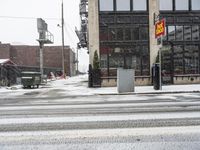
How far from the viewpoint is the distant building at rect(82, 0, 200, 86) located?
3111 cm

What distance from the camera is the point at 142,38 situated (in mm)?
31375

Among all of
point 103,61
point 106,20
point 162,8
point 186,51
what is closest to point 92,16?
point 106,20

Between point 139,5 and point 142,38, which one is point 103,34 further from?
point 139,5

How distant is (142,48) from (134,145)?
2441 centimetres

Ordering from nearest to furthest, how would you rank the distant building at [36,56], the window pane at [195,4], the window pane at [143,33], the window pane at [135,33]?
the window pane at [135,33]
the window pane at [143,33]
the window pane at [195,4]
the distant building at [36,56]

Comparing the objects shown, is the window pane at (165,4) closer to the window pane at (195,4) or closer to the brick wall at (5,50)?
the window pane at (195,4)

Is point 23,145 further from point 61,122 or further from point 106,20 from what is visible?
point 106,20

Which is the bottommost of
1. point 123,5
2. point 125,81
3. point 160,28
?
point 125,81

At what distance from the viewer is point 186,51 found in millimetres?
31641

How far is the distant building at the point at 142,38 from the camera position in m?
31.1

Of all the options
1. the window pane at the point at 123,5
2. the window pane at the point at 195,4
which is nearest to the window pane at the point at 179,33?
the window pane at the point at 195,4

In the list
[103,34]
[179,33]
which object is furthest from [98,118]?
[179,33]

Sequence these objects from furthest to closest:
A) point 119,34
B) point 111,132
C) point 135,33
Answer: point 135,33
point 119,34
point 111,132

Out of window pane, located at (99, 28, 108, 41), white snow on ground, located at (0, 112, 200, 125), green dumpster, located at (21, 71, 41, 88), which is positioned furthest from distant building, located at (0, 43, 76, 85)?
white snow on ground, located at (0, 112, 200, 125)
